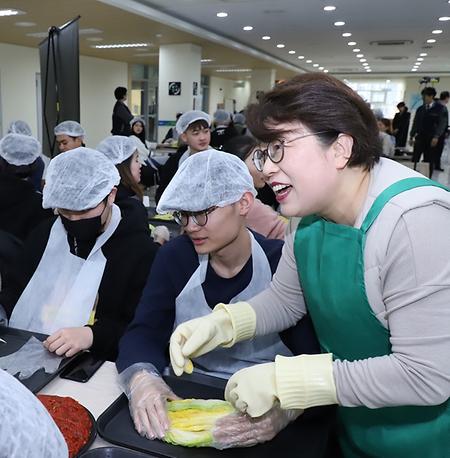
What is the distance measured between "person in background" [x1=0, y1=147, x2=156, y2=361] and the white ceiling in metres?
5.18

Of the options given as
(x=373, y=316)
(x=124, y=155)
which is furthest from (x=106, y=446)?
(x=124, y=155)

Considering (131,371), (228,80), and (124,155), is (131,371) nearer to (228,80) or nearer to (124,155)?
(124,155)

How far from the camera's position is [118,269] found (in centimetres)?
155

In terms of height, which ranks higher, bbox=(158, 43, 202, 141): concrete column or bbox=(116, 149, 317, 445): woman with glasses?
bbox=(158, 43, 202, 141): concrete column

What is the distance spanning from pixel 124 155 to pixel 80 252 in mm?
1490

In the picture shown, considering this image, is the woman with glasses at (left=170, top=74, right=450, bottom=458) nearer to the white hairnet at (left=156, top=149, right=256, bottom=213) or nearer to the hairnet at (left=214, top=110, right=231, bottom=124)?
the white hairnet at (left=156, top=149, right=256, bottom=213)

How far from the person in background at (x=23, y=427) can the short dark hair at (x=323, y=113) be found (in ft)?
1.95

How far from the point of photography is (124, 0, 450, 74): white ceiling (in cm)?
614

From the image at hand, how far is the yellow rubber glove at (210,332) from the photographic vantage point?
0.98 metres

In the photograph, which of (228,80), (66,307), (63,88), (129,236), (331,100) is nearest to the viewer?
(331,100)

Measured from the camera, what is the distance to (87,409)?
1005 millimetres

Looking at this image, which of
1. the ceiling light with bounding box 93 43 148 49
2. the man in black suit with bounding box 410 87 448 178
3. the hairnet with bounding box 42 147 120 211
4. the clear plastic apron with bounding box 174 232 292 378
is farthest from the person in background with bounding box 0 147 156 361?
the ceiling light with bounding box 93 43 148 49

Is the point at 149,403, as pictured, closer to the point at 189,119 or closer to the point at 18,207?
the point at 18,207

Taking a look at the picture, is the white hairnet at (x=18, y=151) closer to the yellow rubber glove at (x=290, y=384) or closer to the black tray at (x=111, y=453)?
the black tray at (x=111, y=453)
